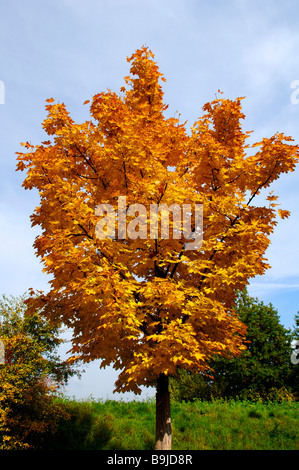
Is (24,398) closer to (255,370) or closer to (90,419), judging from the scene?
(90,419)

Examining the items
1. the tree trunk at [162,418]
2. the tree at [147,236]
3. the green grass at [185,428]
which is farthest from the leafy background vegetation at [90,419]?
the tree at [147,236]

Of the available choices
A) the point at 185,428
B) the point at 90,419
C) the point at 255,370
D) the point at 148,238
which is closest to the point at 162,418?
the point at 148,238

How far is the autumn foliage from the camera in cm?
741

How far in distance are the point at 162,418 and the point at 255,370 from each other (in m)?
18.2

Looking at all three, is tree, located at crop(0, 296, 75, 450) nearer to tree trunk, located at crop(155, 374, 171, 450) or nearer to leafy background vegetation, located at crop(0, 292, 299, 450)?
leafy background vegetation, located at crop(0, 292, 299, 450)

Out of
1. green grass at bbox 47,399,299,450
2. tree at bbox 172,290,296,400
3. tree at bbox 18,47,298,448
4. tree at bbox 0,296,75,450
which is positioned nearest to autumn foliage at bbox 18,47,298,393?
tree at bbox 18,47,298,448

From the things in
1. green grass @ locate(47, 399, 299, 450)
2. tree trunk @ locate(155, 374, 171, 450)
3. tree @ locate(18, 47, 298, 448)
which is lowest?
green grass @ locate(47, 399, 299, 450)

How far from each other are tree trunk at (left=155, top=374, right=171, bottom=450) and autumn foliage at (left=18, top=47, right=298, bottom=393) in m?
0.36

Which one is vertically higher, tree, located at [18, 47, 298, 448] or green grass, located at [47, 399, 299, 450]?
tree, located at [18, 47, 298, 448]

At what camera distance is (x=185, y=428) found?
13.8 meters

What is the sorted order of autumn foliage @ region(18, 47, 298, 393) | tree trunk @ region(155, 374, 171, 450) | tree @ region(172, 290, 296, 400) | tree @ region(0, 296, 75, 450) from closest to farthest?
autumn foliage @ region(18, 47, 298, 393) < tree trunk @ region(155, 374, 171, 450) < tree @ region(0, 296, 75, 450) < tree @ region(172, 290, 296, 400)

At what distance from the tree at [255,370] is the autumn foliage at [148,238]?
17422mm

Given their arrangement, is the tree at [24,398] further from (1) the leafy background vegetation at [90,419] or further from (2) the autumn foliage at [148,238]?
(2) the autumn foliage at [148,238]
